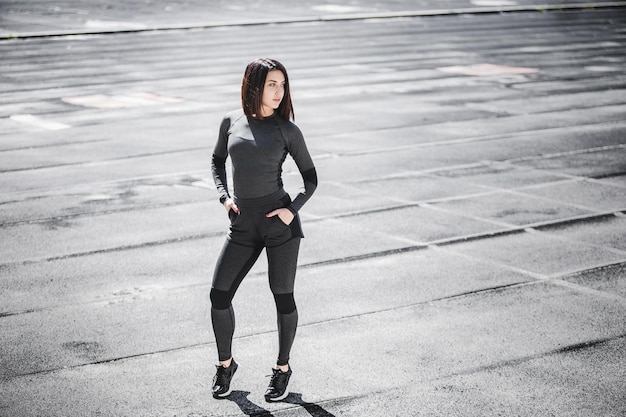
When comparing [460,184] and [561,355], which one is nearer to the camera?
[561,355]

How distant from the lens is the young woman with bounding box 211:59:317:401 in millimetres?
5133

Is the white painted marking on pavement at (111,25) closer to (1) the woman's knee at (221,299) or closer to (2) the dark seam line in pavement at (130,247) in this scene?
(2) the dark seam line in pavement at (130,247)

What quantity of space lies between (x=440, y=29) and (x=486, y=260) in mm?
20967

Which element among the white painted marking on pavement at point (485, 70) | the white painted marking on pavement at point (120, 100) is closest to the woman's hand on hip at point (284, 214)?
the white painted marking on pavement at point (120, 100)

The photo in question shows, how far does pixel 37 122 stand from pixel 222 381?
33.1 feet

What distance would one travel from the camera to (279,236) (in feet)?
17.3

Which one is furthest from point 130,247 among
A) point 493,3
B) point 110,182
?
point 493,3

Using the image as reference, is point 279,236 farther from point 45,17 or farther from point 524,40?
point 45,17

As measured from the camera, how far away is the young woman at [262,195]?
5.13 m

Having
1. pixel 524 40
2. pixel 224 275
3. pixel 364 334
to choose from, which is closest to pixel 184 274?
pixel 364 334

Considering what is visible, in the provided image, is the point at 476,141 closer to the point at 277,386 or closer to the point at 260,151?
the point at 277,386

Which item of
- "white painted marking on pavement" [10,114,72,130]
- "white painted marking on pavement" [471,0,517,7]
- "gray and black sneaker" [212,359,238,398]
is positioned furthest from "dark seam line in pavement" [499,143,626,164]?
"white painted marking on pavement" [471,0,517,7]

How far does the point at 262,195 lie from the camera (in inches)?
206

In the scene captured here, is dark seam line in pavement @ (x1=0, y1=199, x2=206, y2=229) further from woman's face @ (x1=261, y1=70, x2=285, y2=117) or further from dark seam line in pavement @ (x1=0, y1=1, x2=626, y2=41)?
dark seam line in pavement @ (x1=0, y1=1, x2=626, y2=41)
